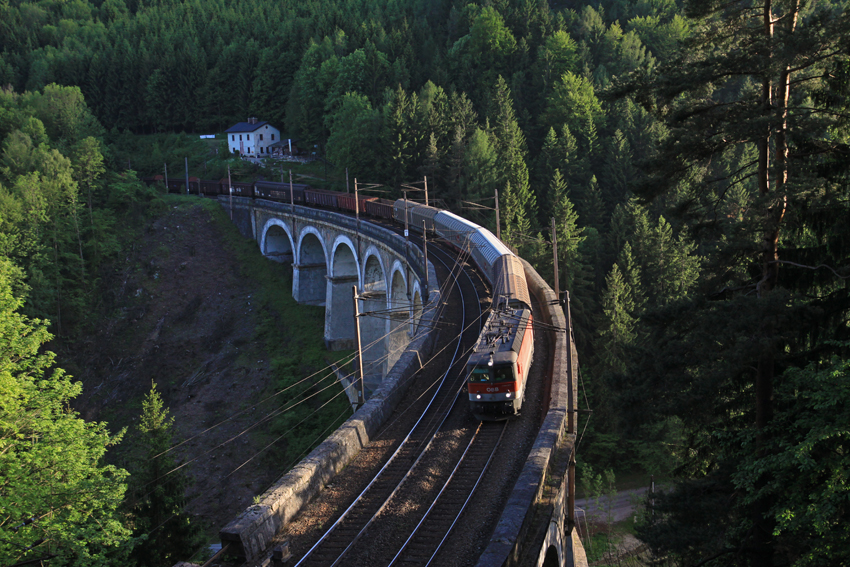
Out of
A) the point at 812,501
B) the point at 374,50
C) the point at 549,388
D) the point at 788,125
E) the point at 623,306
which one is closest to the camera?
the point at 812,501

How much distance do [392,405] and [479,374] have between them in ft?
13.3

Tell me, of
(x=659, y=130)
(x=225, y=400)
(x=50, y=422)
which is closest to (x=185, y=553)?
(x=50, y=422)

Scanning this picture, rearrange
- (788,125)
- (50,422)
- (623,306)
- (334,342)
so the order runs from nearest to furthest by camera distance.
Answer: (788,125) < (50,422) < (623,306) < (334,342)

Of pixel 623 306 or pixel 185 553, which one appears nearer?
pixel 185 553

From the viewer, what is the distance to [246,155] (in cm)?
11100

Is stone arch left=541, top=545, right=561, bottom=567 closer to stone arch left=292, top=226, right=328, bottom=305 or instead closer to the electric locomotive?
the electric locomotive

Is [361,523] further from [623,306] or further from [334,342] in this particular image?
[334,342]

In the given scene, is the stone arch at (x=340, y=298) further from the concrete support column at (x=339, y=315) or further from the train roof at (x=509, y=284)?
the train roof at (x=509, y=284)

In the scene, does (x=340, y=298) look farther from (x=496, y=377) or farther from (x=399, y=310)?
(x=496, y=377)

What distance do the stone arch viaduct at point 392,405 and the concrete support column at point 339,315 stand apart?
87mm

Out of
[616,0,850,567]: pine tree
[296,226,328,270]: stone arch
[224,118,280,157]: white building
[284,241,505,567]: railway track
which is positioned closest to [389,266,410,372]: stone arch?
[296,226,328,270]: stone arch

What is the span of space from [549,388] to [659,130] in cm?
5237

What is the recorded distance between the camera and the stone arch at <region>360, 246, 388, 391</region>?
5169cm

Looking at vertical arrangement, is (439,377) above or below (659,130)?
below
